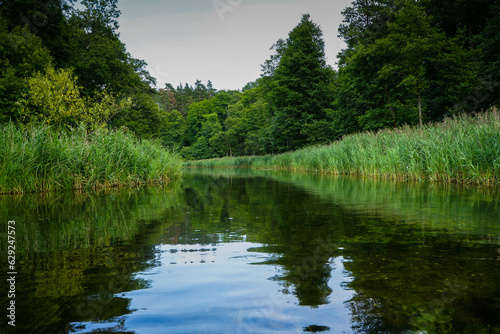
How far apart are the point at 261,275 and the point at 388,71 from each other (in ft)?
58.5

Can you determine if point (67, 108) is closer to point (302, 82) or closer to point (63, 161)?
point (63, 161)

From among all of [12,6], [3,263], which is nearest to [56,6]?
[12,6]

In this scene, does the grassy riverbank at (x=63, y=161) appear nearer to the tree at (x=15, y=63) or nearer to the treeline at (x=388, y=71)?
the tree at (x=15, y=63)

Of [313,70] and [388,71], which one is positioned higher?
[313,70]

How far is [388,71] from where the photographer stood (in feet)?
55.0

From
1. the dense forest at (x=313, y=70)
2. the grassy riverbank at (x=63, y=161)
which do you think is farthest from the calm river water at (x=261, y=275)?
the dense forest at (x=313, y=70)

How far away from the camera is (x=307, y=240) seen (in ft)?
9.08

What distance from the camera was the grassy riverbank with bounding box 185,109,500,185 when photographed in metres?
7.06

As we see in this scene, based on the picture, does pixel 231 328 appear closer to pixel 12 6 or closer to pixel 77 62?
pixel 12 6

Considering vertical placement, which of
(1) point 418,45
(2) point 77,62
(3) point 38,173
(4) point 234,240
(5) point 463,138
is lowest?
(4) point 234,240

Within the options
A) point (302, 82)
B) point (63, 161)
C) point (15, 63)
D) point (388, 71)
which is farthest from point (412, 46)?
point (15, 63)

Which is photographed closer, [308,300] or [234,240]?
[308,300]

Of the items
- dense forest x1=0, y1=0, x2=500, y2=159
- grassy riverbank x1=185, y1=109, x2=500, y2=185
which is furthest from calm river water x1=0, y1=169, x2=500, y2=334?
dense forest x1=0, y1=0, x2=500, y2=159

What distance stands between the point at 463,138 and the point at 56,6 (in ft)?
80.8
